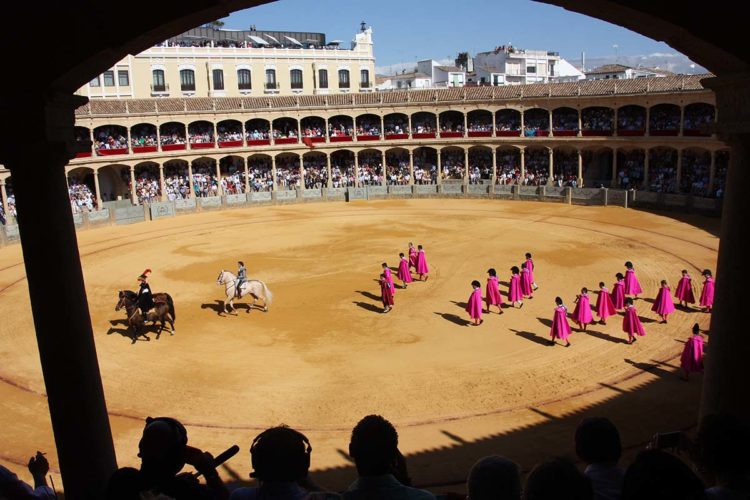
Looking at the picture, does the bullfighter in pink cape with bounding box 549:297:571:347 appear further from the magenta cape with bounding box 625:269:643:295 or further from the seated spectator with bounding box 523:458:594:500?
the seated spectator with bounding box 523:458:594:500

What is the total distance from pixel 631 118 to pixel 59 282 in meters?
44.4

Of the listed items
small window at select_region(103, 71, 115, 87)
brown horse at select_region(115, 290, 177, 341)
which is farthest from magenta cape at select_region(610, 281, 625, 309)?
small window at select_region(103, 71, 115, 87)

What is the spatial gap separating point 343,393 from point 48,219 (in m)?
9.12

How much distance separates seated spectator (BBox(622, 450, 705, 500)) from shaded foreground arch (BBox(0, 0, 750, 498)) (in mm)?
2914

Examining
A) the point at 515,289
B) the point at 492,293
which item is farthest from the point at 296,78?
the point at 492,293

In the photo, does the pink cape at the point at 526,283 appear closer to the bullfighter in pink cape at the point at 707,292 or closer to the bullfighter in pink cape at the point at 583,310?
the bullfighter in pink cape at the point at 583,310

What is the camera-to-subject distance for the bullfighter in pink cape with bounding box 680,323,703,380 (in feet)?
43.5

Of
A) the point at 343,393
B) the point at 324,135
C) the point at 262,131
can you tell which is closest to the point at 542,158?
the point at 324,135

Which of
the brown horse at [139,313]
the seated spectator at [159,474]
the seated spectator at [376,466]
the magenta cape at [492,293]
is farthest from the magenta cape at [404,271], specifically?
the seated spectator at [376,466]

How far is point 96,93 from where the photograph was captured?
47.1 meters

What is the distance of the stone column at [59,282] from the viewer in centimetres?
529

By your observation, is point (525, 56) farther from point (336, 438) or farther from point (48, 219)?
point (48, 219)

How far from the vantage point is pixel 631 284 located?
19.8 meters

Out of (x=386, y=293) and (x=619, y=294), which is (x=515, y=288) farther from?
(x=386, y=293)
